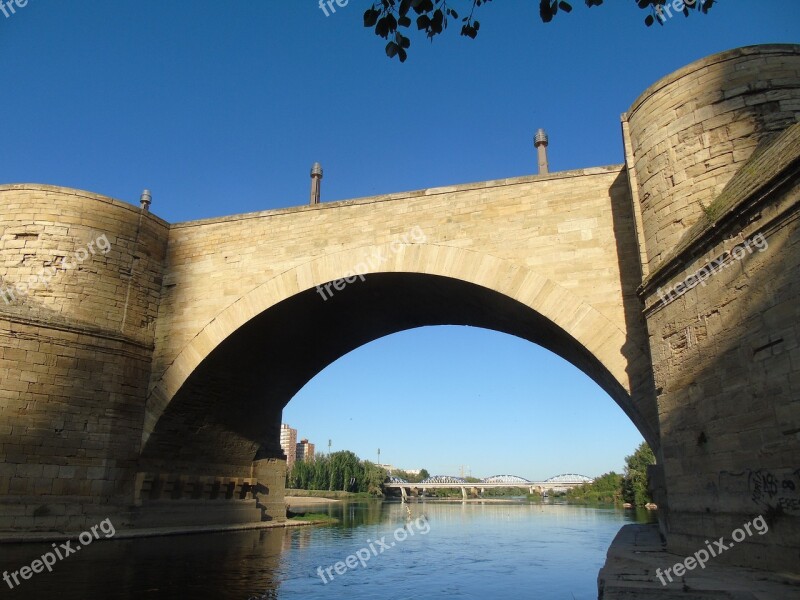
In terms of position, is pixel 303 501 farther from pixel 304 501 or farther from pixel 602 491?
pixel 602 491

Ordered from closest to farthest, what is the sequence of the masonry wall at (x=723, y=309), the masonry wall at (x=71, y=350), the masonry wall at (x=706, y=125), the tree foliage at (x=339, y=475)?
the masonry wall at (x=723, y=309)
the masonry wall at (x=706, y=125)
the masonry wall at (x=71, y=350)
the tree foliage at (x=339, y=475)

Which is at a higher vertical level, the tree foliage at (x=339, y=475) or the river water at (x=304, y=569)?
the tree foliage at (x=339, y=475)

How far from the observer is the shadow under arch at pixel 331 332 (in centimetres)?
1049

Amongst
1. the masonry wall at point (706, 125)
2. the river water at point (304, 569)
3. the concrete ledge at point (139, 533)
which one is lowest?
the river water at point (304, 569)

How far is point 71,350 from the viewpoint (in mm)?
12680

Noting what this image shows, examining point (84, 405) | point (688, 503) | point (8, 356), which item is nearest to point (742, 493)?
point (688, 503)

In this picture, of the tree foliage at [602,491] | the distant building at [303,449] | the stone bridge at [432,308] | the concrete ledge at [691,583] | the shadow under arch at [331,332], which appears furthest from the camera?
the distant building at [303,449]

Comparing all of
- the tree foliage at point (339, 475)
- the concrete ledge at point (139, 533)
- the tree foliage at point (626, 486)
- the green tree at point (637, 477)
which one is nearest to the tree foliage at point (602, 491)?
the tree foliage at point (626, 486)

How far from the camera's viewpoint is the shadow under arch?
10492 mm

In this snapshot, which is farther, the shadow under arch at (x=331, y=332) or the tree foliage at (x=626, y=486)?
the tree foliage at (x=626, y=486)

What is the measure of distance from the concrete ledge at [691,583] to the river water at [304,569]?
1.21 metres

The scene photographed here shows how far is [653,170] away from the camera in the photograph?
Result: 9.09 m

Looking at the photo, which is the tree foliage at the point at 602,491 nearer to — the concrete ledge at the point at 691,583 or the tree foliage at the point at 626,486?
the tree foliage at the point at 626,486

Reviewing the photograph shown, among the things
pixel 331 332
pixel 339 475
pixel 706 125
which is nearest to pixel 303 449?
pixel 339 475
